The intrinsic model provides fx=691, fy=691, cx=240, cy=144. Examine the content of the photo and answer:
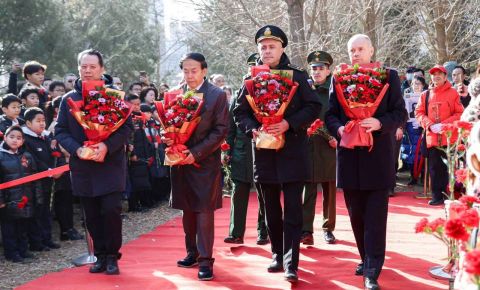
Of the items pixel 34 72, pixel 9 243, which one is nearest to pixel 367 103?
pixel 9 243

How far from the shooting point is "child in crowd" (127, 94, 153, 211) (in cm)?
1020

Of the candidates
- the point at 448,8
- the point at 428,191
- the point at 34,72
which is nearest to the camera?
the point at 34,72

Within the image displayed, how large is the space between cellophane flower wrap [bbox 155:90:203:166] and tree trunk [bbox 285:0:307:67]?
22.9 ft

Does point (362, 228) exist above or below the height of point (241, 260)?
above

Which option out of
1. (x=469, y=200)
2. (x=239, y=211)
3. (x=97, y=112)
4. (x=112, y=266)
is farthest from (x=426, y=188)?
(x=469, y=200)

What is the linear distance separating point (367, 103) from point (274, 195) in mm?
1158

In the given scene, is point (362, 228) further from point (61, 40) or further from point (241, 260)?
point (61, 40)

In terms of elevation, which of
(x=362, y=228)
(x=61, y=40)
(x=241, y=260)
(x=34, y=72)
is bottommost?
(x=241, y=260)

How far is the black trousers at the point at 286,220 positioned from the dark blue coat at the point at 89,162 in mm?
1310

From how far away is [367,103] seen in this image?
211 inches

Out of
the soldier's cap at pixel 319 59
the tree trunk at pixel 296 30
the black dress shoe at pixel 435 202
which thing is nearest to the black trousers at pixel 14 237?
the soldier's cap at pixel 319 59

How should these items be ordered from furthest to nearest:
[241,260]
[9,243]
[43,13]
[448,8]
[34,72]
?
1. [43,13]
2. [448,8]
3. [34,72]
4. [9,243]
5. [241,260]

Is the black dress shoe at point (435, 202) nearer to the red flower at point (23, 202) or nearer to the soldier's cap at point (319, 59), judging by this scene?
the soldier's cap at point (319, 59)

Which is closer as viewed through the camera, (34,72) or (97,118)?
(97,118)
